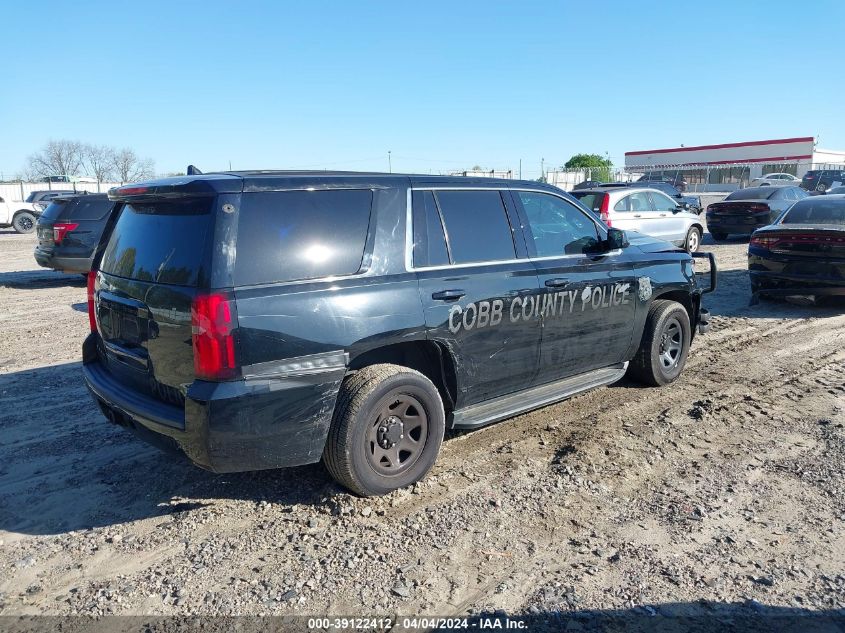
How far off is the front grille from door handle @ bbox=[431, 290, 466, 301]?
1575mm

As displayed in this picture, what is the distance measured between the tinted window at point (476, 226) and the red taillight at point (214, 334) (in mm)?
1602

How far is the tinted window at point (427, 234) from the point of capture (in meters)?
4.23

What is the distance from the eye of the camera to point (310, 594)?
10.3 ft

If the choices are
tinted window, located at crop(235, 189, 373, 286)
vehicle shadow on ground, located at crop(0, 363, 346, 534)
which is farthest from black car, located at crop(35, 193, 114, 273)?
tinted window, located at crop(235, 189, 373, 286)

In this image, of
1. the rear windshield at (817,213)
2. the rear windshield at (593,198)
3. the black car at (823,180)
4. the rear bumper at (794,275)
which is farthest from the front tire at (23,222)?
the black car at (823,180)

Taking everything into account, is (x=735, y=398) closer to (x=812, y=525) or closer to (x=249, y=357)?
(x=812, y=525)

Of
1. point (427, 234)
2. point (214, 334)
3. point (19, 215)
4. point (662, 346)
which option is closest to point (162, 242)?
point (214, 334)

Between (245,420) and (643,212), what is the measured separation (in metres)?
11.9

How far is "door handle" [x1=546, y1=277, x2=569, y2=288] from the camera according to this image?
487 cm

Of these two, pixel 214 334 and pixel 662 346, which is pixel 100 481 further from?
pixel 662 346

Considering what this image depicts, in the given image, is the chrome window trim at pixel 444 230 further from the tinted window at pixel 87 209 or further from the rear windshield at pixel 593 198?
the tinted window at pixel 87 209

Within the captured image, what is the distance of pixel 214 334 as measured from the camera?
335 centimetres

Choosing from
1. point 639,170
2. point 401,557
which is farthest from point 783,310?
point 639,170

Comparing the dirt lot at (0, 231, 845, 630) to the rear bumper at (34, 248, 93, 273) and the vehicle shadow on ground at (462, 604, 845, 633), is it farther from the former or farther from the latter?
the rear bumper at (34, 248, 93, 273)
